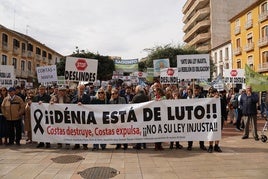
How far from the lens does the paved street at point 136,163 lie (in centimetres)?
645

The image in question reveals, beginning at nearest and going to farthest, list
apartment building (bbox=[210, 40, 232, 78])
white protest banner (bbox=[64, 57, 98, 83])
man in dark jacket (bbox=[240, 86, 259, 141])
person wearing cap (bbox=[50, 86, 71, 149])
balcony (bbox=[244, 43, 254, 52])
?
person wearing cap (bbox=[50, 86, 71, 149]), man in dark jacket (bbox=[240, 86, 259, 141]), white protest banner (bbox=[64, 57, 98, 83]), balcony (bbox=[244, 43, 254, 52]), apartment building (bbox=[210, 40, 232, 78])

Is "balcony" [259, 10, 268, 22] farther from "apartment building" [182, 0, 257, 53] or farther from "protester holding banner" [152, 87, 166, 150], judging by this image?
"protester holding banner" [152, 87, 166, 150]

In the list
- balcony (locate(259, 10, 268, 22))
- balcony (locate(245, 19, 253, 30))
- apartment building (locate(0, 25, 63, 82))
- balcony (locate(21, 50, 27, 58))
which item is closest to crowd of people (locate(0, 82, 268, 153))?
balcony (locate(259, 10, 268, 22))

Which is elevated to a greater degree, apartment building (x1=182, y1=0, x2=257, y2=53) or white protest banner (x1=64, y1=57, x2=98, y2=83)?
apartment building (x1=182, y1=0, x2=257, y2=53)

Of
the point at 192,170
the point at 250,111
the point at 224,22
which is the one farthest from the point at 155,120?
the point at 224,22

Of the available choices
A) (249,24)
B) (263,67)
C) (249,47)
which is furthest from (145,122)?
(249,24)

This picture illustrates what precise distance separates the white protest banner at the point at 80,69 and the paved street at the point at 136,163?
109 inches

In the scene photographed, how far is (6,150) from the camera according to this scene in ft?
30.1

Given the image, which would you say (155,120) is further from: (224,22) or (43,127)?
(224,22)

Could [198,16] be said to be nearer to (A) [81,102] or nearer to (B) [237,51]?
(B) [237,51]

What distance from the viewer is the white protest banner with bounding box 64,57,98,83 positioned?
10867 mm

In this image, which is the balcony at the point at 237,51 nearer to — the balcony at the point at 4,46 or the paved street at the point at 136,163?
the balcony at the point at 4,46

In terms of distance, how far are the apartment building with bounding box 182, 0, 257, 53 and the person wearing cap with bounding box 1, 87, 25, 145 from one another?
53031 millimetres

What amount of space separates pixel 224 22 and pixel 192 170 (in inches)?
A: 2280
